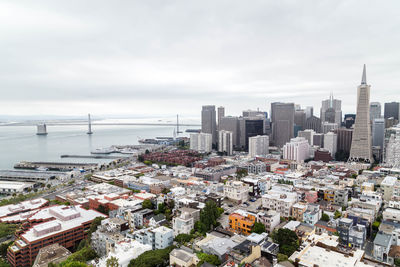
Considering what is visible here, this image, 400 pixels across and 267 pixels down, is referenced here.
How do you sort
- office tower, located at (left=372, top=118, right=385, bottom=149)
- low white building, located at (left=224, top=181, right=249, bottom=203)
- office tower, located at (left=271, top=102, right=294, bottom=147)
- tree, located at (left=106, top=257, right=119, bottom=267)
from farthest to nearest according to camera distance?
office tower, located at (left=271, top=102, right=294, bottom=147)
office tower, located at (left=372, top=118, right=385, bottom=149)
low white building, located at (left=224, top=181, right=249, bottom=203)
tree, located at (left=106, top=257, right=119, bottom=267)

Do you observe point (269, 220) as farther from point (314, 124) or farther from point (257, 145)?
point (314, 124)

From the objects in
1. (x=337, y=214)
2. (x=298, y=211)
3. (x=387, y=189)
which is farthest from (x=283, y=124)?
(x=298, y=211)

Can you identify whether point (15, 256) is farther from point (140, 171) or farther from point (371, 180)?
point (371, 180)

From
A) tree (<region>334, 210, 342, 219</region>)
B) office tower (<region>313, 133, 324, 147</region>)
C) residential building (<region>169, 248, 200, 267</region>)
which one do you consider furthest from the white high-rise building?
residential building (<region>169, 248, 200, 267</region>)

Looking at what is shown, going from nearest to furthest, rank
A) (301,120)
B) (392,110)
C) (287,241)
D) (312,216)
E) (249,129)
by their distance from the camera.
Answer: (287,241) → (312,216) → (249,129) → (392,110) → (301,120)

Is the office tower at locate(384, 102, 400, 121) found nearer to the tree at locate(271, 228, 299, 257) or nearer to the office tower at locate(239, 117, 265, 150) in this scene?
the office tower at locate(239, 117, 265, 150)

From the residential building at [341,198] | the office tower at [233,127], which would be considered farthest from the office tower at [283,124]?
the residential building at [341,198]
